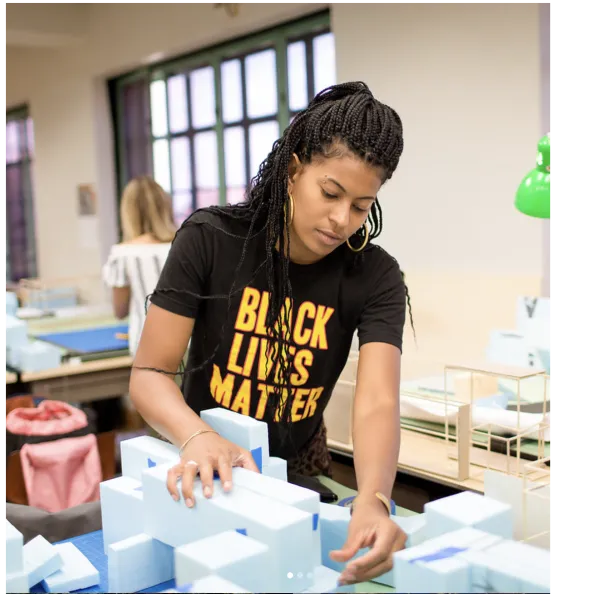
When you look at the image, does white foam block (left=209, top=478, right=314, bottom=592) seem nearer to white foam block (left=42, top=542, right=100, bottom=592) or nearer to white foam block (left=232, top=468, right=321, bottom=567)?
white foam block (left=232, top=468, right=321, bottom=567)

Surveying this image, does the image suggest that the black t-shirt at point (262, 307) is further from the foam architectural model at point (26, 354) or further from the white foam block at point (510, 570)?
the foam architectural model at point (26, 354)

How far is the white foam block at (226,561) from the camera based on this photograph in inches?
25.4

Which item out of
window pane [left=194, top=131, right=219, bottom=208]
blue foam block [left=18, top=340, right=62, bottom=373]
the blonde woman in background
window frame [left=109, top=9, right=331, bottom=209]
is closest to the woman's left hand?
the blonde woman in background

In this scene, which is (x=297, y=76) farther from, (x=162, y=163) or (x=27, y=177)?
(x=27, y=177)

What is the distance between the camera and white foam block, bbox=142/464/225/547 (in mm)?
769

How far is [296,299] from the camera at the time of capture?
1.25 m

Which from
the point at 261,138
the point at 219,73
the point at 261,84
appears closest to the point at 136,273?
the point at 261,138

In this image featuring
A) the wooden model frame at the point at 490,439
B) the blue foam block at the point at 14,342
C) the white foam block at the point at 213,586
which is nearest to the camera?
the white foam block at the point at 213,586

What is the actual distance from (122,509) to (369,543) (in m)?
0.30

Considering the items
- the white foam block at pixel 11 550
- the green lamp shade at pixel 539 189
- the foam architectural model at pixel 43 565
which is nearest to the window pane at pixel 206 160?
the green lamp shade at pixel 539 189

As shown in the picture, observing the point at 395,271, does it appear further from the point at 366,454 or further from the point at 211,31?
the point at 211,31

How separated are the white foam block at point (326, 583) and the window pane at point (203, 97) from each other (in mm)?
4167
